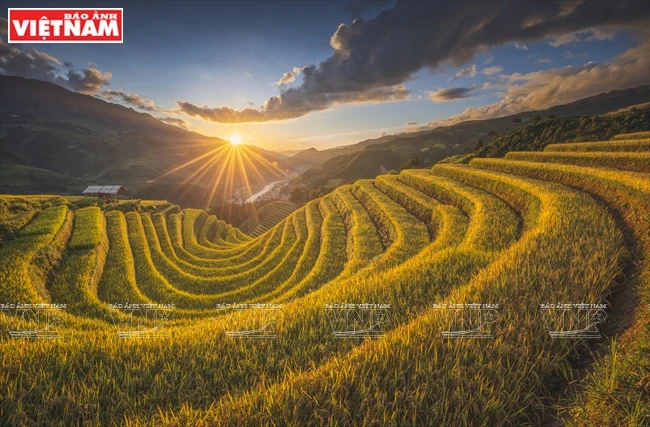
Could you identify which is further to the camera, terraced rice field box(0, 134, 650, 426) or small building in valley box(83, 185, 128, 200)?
small building in valley box(83, 185, 128, 200)

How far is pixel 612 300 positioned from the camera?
4645 mm

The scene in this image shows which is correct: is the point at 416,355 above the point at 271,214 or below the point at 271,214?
above

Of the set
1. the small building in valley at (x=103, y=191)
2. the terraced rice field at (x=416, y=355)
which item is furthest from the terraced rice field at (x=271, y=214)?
the terraced rice field at (x=416, y=355)

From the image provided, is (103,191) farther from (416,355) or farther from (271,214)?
(416,355)

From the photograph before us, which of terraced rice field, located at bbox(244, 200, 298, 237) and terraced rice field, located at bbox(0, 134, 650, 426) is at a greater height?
terraced rice field, located at bbox(0, 134, 650, 426)

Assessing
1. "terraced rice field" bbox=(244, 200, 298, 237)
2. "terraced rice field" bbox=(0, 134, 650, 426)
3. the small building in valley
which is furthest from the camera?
"terraced rice field" bbox=(244, 200, 298, 237)

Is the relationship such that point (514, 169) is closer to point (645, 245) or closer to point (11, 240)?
point (645, 245)

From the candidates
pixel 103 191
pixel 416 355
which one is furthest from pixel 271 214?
pixel 416 355

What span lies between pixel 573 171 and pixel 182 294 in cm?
2312

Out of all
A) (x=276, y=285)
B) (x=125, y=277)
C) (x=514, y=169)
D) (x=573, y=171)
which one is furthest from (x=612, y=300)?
(x=125, y=277)

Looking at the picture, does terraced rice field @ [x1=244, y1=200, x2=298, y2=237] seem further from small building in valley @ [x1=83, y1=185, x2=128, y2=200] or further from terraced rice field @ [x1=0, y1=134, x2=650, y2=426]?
terraced rice field @ [x1=0, y1=134, x2=650, y2=426]

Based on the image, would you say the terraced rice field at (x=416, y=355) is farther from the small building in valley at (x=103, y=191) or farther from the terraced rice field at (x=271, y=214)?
the terraced rice field at (x=271, y=214)

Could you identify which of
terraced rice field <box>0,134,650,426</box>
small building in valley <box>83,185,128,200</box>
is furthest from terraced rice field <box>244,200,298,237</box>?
terraced rice field <box>0,134,650,426</box>

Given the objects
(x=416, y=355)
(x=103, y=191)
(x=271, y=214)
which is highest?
(x=103, y=191)
